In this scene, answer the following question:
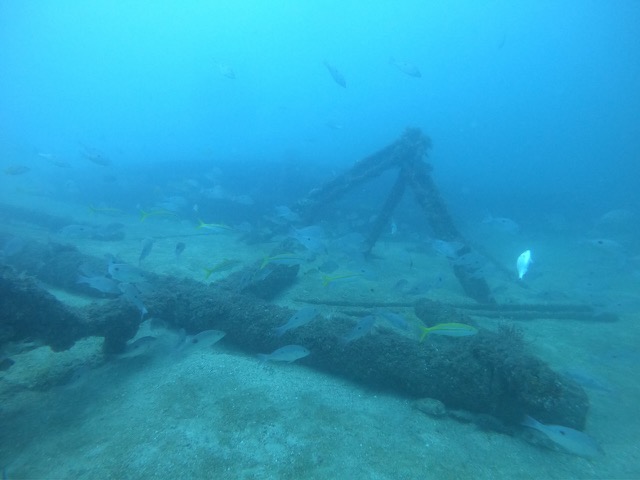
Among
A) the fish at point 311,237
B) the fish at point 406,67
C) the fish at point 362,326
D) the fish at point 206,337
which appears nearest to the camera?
the fish at point 362,326

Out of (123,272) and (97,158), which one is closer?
(123,272)

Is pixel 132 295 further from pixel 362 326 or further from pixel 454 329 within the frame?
pixel 454 329

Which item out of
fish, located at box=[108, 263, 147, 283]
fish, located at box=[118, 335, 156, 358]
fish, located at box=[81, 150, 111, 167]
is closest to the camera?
fish, located at box=[118, 335, 156, 358]

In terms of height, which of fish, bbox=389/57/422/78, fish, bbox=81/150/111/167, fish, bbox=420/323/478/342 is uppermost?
fish, bbox=389/57/422/78

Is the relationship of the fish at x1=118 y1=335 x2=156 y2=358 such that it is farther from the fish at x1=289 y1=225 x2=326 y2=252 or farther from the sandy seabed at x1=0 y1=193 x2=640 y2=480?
the fish at x1=289 y1=225 x2=326 y2=252

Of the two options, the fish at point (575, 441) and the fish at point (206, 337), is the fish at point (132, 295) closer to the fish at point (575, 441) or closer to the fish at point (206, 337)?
the fish at point (206, 337)

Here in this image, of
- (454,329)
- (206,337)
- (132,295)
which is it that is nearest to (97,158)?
(132,295)

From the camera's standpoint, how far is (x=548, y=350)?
21.4 feet

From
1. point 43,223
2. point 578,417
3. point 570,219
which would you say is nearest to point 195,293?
point 578,417

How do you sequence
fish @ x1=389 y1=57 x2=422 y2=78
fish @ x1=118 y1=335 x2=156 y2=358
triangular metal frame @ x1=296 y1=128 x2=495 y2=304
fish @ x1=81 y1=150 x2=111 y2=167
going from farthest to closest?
fish @ x1=81 y1=150 x2=111 y2=167 → fish @ x1=389 y1=57 x2=422 y2=78 → triangular metal frame @ x1=296 y1=128 x2=495 y2=304 → fish @ x1=118 y1=335 x2=156 y2=358

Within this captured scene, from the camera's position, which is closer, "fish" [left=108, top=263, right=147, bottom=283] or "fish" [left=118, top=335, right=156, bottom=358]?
"fish" [left=118, top=335, right=156, bottom=358]

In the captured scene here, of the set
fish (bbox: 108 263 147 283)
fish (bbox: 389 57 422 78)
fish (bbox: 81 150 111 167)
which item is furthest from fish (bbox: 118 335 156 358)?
fish (bbox: 389 57 422 78)

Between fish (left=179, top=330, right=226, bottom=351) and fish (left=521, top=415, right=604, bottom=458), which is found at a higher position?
fish (left=521, top=415, right=604, bottom=458)

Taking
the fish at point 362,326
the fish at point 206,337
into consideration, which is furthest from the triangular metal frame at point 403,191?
the fish at point 206,337
